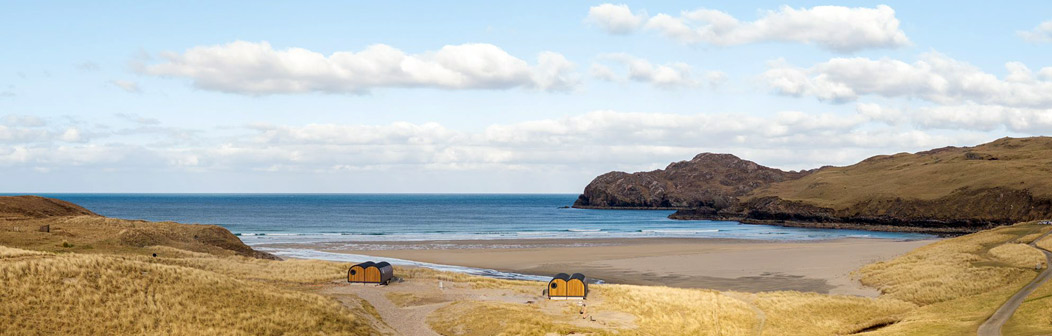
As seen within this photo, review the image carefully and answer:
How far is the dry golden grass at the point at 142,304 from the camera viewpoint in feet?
89.3

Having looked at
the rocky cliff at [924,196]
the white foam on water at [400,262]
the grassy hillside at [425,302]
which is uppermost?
the rocky cliff at [924,196]

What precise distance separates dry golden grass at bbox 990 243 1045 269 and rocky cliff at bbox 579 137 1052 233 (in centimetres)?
7253

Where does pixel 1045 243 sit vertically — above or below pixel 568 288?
above

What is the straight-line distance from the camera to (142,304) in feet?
98.5

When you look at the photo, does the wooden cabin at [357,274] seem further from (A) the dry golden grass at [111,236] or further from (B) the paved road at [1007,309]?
(B) the paved road at [1007,309]

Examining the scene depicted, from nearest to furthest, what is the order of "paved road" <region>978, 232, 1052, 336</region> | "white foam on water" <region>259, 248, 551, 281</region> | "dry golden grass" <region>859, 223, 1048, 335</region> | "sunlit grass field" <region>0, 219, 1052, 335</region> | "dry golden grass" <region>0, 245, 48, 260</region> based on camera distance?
"sunlit grass field" <region>0, 219, 1052, 335</region> < "paved road" <region>978, 232, 1052, 336</region> < "dry golden grass" <region>0, 245, 48, 260</region> < "dry golden grass" <region>859, 223, 1048, 335</region> < "white foam on water" <region>259, 248, 551, 281</region>

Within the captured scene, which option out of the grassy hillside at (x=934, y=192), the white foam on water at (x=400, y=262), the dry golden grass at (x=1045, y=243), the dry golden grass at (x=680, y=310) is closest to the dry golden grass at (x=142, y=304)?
the dry golden grass at (x=680, y=310)

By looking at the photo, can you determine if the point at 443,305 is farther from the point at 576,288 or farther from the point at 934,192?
the point at 934,192

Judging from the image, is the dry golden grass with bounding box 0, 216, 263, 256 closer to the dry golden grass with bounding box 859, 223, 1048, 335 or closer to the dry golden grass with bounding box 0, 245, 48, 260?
the dry golden grass with bounding box 0, 245, 48, 260

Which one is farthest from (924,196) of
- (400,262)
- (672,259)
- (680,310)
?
(680,310)

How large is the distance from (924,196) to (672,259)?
3797 inches

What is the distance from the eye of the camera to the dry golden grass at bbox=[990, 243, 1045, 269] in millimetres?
50553

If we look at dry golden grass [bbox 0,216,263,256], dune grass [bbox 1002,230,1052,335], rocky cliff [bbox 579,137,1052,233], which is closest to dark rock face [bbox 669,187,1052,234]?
rocky cliff [bbox 579,137,1052,233]

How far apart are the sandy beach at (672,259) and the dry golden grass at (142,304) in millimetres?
31074
